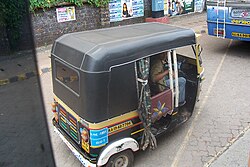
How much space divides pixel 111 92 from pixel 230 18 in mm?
5900

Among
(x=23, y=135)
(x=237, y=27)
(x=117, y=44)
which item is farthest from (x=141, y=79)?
(x=237, y=27)

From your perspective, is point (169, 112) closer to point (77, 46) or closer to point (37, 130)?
point (77, 46)

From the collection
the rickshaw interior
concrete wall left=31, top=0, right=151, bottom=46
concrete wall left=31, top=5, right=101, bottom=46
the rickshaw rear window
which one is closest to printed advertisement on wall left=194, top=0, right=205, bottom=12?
concrete wall left=31, top=0, right=151, bottom=46

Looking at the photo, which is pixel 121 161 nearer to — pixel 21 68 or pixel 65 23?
pixel 21 68

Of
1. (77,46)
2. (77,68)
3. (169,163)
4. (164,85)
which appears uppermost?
(77,46)

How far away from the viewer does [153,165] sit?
393 centimetres

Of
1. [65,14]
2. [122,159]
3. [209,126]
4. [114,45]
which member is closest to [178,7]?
[65,14]

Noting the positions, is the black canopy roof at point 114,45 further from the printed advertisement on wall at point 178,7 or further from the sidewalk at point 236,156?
the printed advertisement on wall at point 178,7

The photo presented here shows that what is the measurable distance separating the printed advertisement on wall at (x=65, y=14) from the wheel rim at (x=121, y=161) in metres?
7.02

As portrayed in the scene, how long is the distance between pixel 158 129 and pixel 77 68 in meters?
1.59

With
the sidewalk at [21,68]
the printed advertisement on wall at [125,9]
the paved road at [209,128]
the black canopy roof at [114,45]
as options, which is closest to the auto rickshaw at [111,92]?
the black canopy roof at [114,45]

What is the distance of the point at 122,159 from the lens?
3707 millimetres

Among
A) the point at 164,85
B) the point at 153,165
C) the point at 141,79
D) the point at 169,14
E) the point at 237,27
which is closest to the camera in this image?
the point at 141,79

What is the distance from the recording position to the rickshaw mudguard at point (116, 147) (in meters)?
3.38
